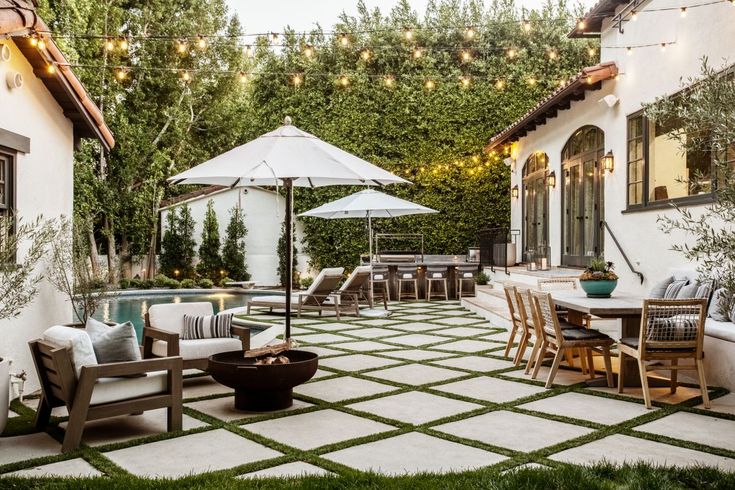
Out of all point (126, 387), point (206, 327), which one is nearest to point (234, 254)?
point (206, 327)

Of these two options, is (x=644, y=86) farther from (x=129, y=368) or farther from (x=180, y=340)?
(x=129, y=368)

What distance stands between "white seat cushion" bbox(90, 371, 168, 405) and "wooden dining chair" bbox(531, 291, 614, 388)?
11.5 feet

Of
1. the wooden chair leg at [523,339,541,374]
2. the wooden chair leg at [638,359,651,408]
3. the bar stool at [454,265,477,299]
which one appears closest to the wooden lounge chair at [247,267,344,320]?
the bar stool at [454,265,477,299]

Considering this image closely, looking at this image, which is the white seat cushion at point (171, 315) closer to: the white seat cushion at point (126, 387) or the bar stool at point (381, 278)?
the white seat cushion at point (126, 387)

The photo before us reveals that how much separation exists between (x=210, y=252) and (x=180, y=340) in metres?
12.2

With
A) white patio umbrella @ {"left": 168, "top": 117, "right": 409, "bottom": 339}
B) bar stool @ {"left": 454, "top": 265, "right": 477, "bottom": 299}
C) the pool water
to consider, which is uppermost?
white patio umbrella @ {"left": 168, "top": 117, "right": 409, "bottom": 339}

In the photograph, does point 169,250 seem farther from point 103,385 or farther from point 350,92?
point 103,385

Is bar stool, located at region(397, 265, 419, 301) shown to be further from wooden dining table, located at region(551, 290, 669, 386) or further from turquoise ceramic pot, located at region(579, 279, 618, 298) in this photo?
wooden dining table, located at region(551, 290, 669, 386)

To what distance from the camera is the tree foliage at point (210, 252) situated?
61.8ft

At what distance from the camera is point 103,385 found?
4730 mm

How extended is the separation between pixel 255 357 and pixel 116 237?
14725 mm

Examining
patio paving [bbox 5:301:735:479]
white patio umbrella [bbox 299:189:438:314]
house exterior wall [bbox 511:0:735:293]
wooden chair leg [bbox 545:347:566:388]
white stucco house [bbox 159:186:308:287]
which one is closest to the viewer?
patio paving [bbox 5:301:735:479]

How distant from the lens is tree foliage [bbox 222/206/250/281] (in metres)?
18.8

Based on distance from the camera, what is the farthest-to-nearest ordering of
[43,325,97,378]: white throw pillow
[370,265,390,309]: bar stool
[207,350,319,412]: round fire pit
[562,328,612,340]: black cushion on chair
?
[370,265,390,309]: bar stool → [562,328,612,340]: black cushion on chair → [207,350,319,412]: round fire pit → [43,325,97,378]: white throw pillow
